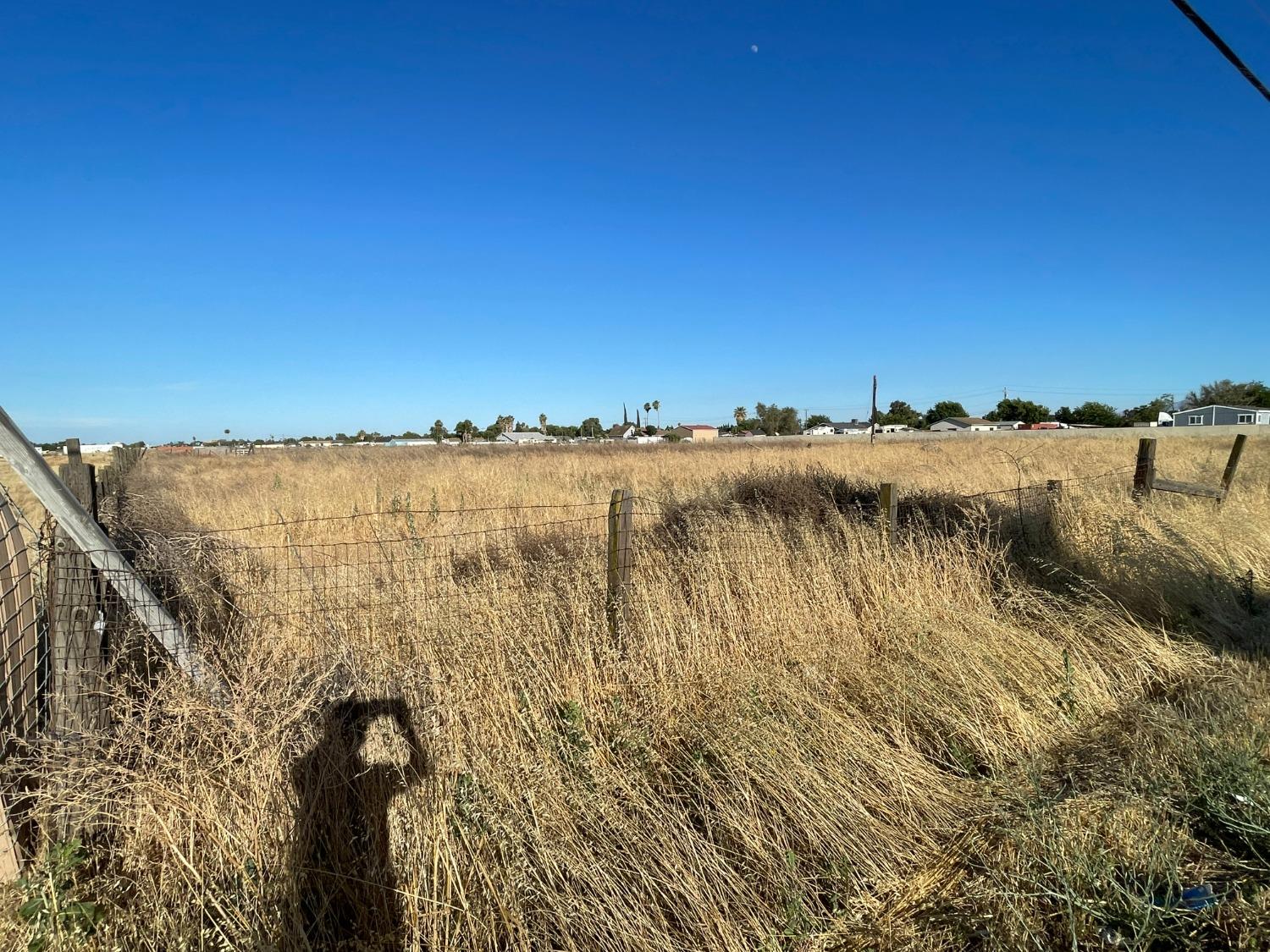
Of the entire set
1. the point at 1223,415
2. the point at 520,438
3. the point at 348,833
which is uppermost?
the point at 1223,415

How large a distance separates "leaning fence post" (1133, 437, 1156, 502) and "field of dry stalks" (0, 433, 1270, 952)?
325 centimetres

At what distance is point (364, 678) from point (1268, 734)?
458 centimetres

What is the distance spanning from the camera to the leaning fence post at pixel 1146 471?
8758 millimetres

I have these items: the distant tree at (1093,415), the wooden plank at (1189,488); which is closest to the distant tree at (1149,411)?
the distant tree at (1093,415)

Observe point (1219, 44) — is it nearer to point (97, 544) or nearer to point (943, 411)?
point (97, 544)

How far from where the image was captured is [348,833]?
2.84 metres

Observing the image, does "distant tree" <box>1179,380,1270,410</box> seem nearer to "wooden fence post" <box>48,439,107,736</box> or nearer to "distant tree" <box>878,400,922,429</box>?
"distant tree" <box>878,400,922,429</box>

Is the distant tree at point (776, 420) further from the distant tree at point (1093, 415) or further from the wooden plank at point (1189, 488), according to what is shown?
the wooden plank at point (1189, 488)

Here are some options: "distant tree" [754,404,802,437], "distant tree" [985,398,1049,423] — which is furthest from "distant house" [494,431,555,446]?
"distant tree" [985,398,1049,423]

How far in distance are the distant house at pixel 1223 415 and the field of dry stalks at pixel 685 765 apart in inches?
2926

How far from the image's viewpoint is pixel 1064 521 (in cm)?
761

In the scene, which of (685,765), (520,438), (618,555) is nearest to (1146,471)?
(618,555)

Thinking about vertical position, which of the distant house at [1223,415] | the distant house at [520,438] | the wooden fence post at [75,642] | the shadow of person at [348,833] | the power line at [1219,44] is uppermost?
the power line at [1219,44]

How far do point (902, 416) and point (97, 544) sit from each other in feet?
391
